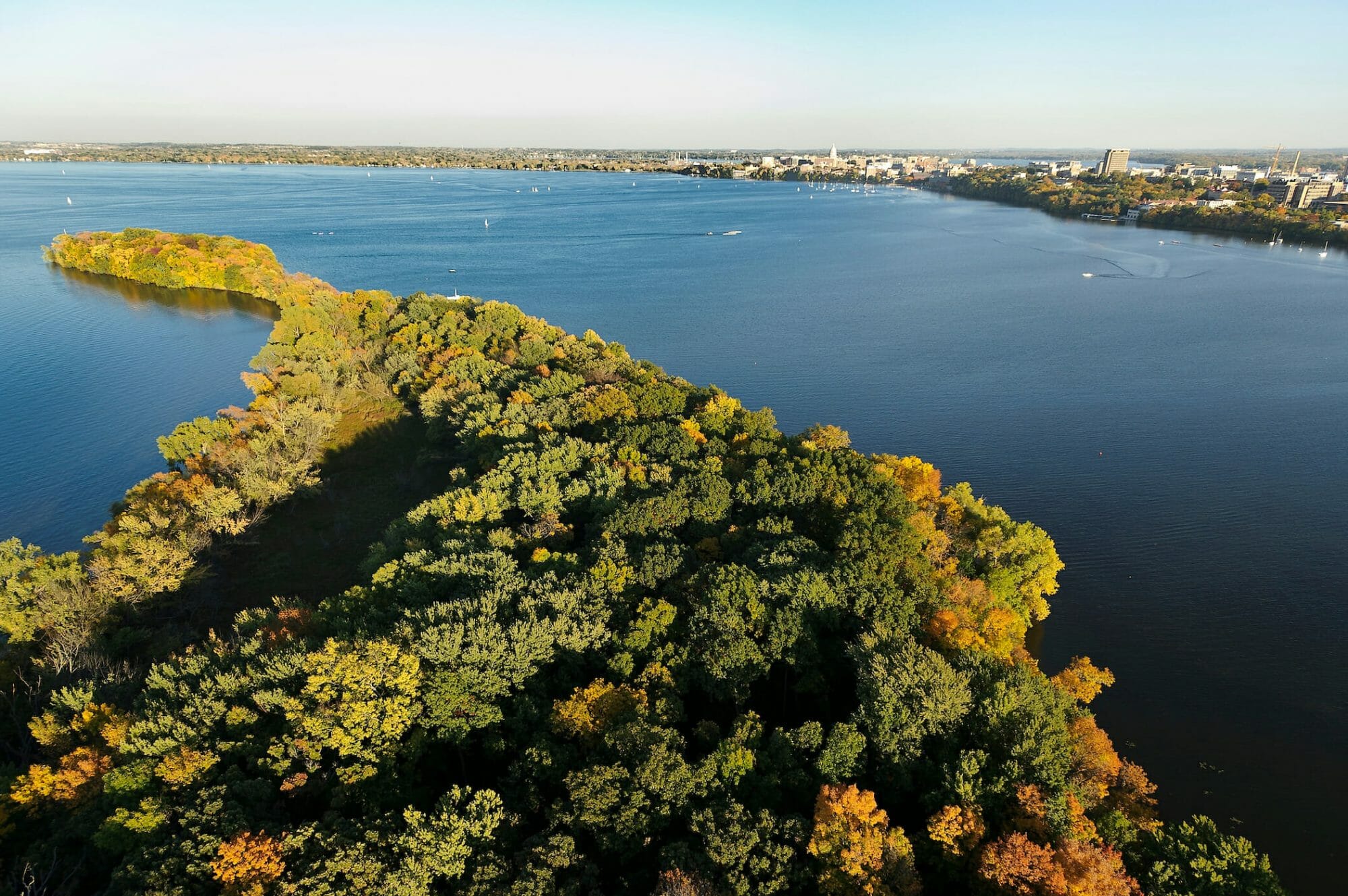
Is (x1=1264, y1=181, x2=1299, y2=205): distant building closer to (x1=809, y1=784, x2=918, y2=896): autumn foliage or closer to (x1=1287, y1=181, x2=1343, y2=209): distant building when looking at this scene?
(x1=1287, y1=181, x2=1343, y2=209): distant building

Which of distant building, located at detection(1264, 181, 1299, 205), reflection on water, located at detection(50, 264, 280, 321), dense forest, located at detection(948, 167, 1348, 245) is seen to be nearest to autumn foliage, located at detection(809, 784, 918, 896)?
A: reflection on water, located at detection(50, 264, 280, 321)

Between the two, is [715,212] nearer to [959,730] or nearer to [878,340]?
[878,340]

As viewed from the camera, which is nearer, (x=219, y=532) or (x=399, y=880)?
(x=399, y=880)

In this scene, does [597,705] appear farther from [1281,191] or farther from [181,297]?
[1281,191]

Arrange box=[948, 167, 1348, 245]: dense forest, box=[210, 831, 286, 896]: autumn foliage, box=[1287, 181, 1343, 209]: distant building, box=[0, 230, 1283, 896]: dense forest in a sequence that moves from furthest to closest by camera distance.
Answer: box=[1287, 181, 1343, 209]: distant building → box=[948, 167, 1348, 245]: dense forest → box=[0, 230, 1283, 896]: dense forest → box=[210, 831, 286, 896]: autumn foliage

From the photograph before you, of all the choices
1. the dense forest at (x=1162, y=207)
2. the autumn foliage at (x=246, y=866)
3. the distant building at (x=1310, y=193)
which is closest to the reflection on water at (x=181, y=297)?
the autumn foliage at (x=246, y=866)

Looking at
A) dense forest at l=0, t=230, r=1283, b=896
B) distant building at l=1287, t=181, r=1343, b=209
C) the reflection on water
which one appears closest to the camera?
dense forest at l=0, t=230, r=1283, b=896

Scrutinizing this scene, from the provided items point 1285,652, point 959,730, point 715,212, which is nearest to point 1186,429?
point 1285,652
